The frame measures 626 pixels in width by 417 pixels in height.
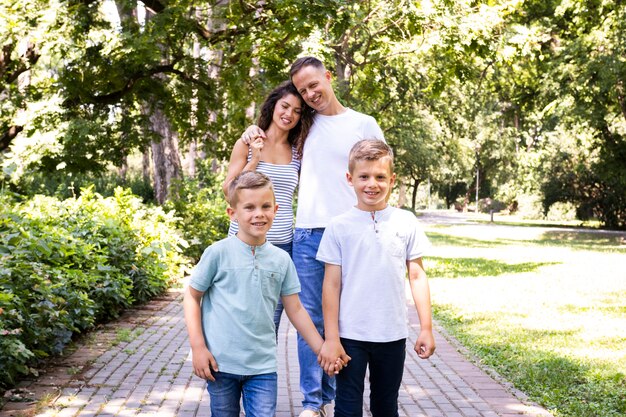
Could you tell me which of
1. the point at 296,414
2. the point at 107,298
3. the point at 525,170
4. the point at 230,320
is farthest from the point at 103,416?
the point at 525,170

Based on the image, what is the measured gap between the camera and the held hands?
10.9ft

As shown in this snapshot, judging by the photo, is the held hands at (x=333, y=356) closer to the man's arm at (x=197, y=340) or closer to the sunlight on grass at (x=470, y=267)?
the man's arm at (x=197, y=340)

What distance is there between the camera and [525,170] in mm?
47750

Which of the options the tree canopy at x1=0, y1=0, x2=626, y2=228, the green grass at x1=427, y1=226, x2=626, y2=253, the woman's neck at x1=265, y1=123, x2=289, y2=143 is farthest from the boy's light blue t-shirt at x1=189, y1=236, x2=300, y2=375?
the green grass at x1=427, y1=226, x2=626, y2=253

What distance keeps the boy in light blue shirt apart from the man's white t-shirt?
1027 mm

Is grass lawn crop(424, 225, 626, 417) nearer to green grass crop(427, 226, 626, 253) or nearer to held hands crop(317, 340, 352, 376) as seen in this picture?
held hands crop(317, 340, 352, 376)

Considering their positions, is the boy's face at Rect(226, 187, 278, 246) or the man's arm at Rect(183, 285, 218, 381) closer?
the man's arm at Rect(183, 285, 218, 381)

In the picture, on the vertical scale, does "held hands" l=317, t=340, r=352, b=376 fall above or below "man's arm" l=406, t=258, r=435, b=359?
below

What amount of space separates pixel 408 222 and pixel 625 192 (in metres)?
33.8

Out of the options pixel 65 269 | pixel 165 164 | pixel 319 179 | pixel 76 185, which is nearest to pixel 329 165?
pixel 319 179

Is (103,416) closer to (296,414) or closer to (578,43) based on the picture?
(296,414)

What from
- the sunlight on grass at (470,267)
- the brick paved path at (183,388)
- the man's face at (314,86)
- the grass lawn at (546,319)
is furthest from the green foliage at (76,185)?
the man's face at (314,86)

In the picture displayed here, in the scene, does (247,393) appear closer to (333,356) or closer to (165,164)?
(333,356)

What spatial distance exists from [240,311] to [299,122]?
5.00ft
